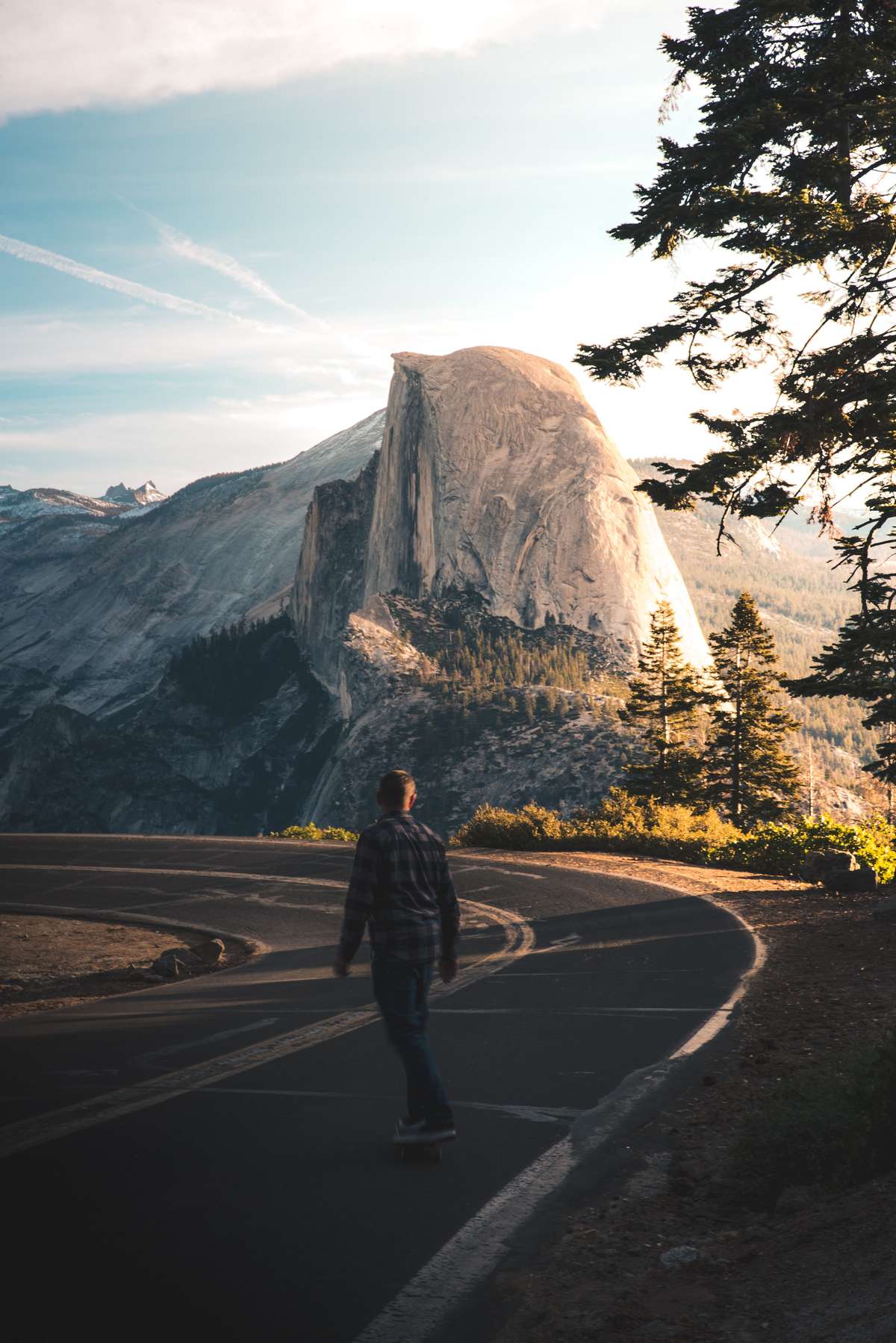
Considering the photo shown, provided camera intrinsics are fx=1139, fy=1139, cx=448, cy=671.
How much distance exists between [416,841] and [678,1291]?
7.82 feet

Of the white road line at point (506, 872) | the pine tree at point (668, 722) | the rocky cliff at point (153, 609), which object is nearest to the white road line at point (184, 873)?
the white road line at point (506, 872)

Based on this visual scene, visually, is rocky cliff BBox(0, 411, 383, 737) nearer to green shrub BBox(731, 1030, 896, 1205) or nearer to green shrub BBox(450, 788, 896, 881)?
green shrub BBox(450, 788, 896, 881)

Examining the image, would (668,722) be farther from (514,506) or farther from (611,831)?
(514,506)

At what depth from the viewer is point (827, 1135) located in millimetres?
4953

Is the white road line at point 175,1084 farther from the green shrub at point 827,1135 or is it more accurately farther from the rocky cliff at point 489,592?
the rocky cliff at point 489,592

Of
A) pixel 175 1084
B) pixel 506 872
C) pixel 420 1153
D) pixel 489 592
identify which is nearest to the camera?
pixel 420 1153

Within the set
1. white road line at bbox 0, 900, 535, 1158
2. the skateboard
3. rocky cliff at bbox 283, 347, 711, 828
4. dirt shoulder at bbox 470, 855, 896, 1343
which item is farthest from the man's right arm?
rocky cliff at bbox 283, 347, 711, 828

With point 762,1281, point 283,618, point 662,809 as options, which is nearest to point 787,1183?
point 762,1281

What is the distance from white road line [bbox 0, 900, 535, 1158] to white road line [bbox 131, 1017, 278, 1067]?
1.04ft

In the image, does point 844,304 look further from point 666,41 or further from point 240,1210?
point 240,1210

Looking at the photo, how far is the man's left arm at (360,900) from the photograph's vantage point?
5.59 m

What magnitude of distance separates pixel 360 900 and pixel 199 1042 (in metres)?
2.95

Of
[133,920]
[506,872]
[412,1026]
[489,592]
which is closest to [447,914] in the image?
[412,1026]

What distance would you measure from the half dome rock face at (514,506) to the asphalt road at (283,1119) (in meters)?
99.4
